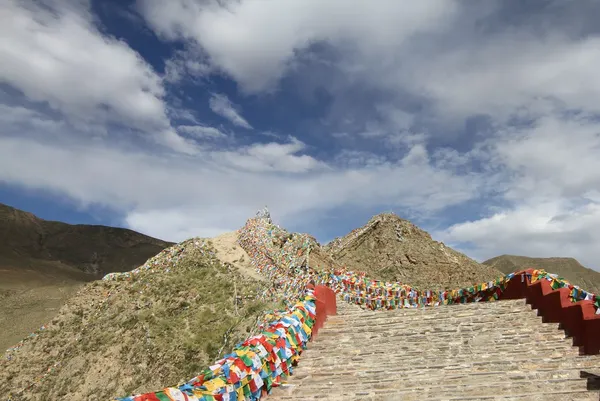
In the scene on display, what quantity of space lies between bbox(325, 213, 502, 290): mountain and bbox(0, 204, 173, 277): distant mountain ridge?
204 ft

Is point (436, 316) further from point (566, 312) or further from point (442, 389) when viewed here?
point (442, 389)

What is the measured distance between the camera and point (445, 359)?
6527 mm

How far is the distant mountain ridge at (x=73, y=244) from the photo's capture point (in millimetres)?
86000

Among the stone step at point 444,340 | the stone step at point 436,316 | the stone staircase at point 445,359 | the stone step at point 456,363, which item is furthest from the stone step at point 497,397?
the stone step at point 436,316

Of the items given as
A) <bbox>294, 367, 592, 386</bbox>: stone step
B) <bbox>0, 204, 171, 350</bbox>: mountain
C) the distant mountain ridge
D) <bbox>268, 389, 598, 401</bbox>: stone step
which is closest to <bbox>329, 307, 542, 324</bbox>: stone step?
<bbox>294, 367, 592, 386</bbox>: stone step

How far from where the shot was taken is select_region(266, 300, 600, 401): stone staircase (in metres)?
5.33

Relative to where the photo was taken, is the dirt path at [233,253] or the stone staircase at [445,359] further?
the dirt path at [233,253]

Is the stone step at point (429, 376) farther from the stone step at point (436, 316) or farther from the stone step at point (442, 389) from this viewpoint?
the stone step at point (436, 316)

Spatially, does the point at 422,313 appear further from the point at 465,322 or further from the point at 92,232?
the point at 92,232

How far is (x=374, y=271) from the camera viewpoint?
98.6 feet

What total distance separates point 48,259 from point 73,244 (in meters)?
12.1

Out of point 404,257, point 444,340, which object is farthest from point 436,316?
point 404,257

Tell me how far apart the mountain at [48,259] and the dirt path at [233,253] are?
21134mm

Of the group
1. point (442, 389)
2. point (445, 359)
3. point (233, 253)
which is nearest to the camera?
point (442, 389)
